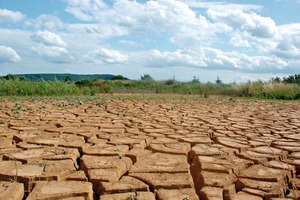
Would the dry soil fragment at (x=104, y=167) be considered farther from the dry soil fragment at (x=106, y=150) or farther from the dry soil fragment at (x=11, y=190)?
the dry soil fragment at (x=11, y=190)

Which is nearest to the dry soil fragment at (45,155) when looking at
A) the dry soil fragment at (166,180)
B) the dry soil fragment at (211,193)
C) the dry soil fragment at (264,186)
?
the dry soil fragment at (166,180)

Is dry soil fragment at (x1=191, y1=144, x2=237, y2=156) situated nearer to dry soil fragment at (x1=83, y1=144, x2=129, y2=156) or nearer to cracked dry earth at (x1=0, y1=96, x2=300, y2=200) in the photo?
cracked dry earth at (x1=0, y1=96, x2=300, y2=200)

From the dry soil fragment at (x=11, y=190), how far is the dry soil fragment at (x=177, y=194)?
2.85ft

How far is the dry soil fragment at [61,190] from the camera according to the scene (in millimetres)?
2312

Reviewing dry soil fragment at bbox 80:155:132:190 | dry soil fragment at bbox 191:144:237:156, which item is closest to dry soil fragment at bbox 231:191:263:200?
dry soil fragment at bbox 80:155:132:190

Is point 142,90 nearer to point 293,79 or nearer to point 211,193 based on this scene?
point 293,79

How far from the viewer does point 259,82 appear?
18.4 m

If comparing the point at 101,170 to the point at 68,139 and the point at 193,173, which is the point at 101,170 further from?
the point at 68,139

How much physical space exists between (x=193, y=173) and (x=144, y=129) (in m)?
1.94

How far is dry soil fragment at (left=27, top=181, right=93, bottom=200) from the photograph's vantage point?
7.59ft

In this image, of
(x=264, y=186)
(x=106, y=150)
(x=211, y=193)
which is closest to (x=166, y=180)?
(x=211, y=193)

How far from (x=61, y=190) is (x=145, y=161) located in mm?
936

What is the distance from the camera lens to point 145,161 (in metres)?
3.18

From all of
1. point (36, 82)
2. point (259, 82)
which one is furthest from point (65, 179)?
point (259, 82)
